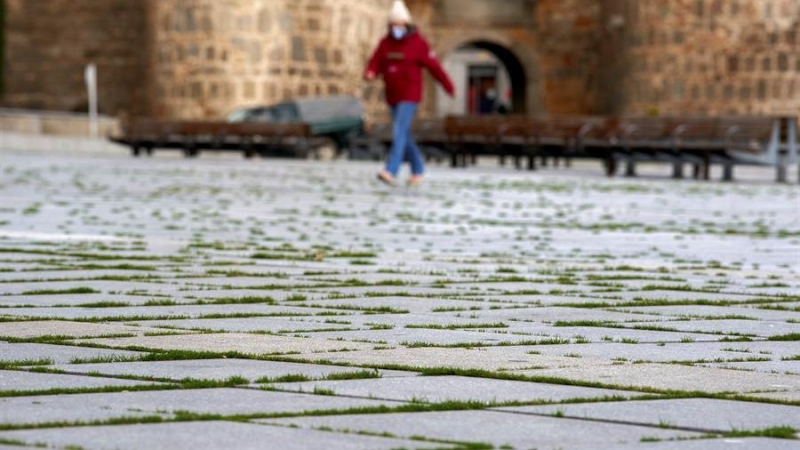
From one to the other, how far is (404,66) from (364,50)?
19.9 metres

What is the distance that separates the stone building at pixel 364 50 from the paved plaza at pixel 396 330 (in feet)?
68.9

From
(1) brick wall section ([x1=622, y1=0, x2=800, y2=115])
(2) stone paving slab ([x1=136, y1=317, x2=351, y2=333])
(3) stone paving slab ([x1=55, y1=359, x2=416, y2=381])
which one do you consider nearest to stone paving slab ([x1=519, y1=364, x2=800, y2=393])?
(3) stone paving slab ([x1=55, y1=359, x2=416, y2=381])

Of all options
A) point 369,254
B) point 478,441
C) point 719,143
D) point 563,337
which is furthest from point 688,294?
point 719,143

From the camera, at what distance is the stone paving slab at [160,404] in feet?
14.5

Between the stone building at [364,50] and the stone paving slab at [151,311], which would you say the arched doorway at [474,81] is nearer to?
the stone building at [364,50]

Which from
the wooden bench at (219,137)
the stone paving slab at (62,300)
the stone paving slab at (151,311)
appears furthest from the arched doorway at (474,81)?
the stone paving slab at (151,311)

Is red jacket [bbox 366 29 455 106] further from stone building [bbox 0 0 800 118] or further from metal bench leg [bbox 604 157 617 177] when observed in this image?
stone building [bbox 0 0 800 118]

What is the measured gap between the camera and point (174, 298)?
24.1 ft

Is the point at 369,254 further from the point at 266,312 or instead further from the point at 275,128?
the point at 275,128

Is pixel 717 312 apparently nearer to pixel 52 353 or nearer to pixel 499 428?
pixel 52 353

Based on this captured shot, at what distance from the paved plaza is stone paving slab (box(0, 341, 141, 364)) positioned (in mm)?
15

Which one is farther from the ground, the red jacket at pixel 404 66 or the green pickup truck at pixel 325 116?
the red jacket at pixel 404 66

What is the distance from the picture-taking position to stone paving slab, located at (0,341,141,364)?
5.41 metres

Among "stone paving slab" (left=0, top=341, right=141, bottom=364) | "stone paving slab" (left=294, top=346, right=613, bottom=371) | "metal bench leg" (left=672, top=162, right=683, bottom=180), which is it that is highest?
"stone paving slab" (left=0, top=341, right=141, bottom=364)
